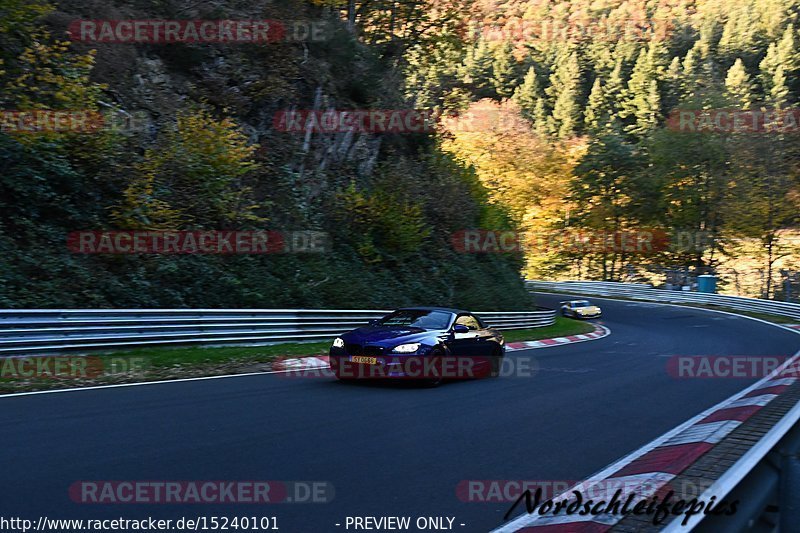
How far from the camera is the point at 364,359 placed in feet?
37.5

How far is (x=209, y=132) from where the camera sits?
756 inches

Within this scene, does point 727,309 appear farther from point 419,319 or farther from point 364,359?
point 364,359

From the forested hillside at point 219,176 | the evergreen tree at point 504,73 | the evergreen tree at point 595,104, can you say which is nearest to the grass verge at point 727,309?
the forested hillside at point 219,176

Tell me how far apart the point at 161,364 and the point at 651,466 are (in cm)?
871

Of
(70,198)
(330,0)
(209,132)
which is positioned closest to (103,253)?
(70,198)

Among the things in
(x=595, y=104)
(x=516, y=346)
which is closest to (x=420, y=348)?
(x=516, y=346)

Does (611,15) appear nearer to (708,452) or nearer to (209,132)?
(209,132)

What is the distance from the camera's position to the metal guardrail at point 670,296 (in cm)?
4025

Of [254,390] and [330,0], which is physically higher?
[330,0]

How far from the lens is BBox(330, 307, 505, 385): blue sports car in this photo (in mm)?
11359

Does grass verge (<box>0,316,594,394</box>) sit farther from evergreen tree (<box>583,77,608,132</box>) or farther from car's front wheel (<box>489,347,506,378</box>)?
evergreen tree (<box>583,77,608,132</box>)

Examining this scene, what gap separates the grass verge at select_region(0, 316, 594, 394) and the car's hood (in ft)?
7.93

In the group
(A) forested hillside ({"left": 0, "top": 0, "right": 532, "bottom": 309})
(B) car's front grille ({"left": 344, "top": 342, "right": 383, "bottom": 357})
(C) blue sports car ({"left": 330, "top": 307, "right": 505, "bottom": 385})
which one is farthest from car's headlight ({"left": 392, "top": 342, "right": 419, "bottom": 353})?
(A) forested hillside ({"left": 0, "top": 0, "right": 532, "bottom": 309})

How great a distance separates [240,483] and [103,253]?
11982 millimetres
